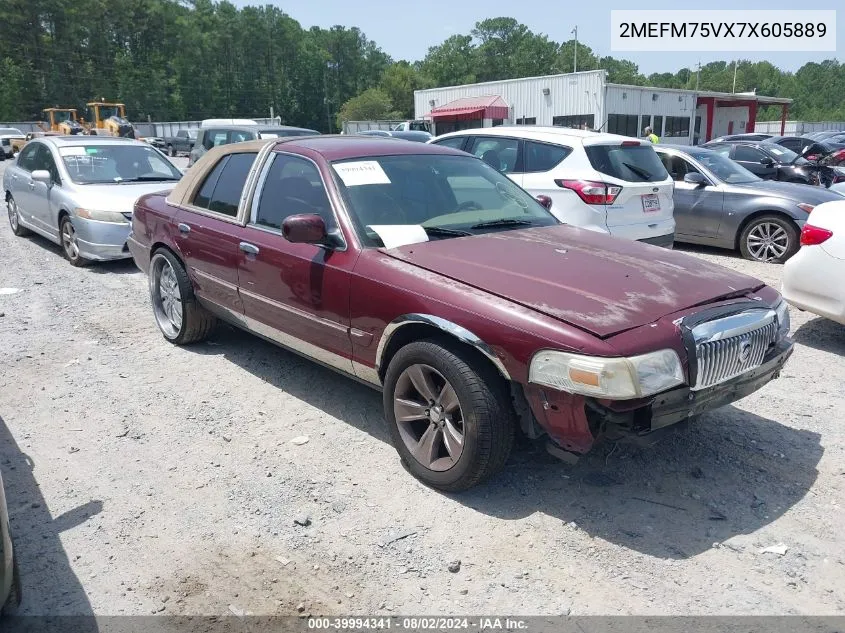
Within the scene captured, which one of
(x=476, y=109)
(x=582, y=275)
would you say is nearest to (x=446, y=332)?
(x=582, y=275)

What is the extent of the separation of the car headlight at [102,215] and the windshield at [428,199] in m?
4.99

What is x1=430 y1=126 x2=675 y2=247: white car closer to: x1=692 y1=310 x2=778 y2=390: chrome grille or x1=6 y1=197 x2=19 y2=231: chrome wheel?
x1=692 y1=310 x2=778 y2=390: chrome grille

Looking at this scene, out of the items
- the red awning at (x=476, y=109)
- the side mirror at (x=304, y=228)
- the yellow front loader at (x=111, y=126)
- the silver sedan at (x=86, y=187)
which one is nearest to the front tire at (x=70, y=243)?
the silver sedan at (x=86, y=187)

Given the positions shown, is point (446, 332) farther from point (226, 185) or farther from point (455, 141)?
point (455, 141)

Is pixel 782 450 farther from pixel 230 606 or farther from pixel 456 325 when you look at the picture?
pixel 230 606

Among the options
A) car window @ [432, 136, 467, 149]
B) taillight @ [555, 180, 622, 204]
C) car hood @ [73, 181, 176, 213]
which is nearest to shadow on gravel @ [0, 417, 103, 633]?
car hood @ [73, 181, 176, 213]

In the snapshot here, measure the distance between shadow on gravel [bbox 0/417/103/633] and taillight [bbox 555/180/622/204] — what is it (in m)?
5.63

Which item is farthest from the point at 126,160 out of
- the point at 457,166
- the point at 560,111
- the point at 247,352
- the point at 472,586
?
the point at 560,111

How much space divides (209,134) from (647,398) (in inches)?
598

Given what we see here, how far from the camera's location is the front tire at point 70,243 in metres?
8.67

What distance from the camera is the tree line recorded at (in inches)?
2847

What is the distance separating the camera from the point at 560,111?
39094 mm

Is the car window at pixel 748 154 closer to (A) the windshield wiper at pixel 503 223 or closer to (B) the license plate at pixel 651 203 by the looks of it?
(B) the license plate at pixel 651 203

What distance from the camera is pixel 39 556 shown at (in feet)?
10.3
